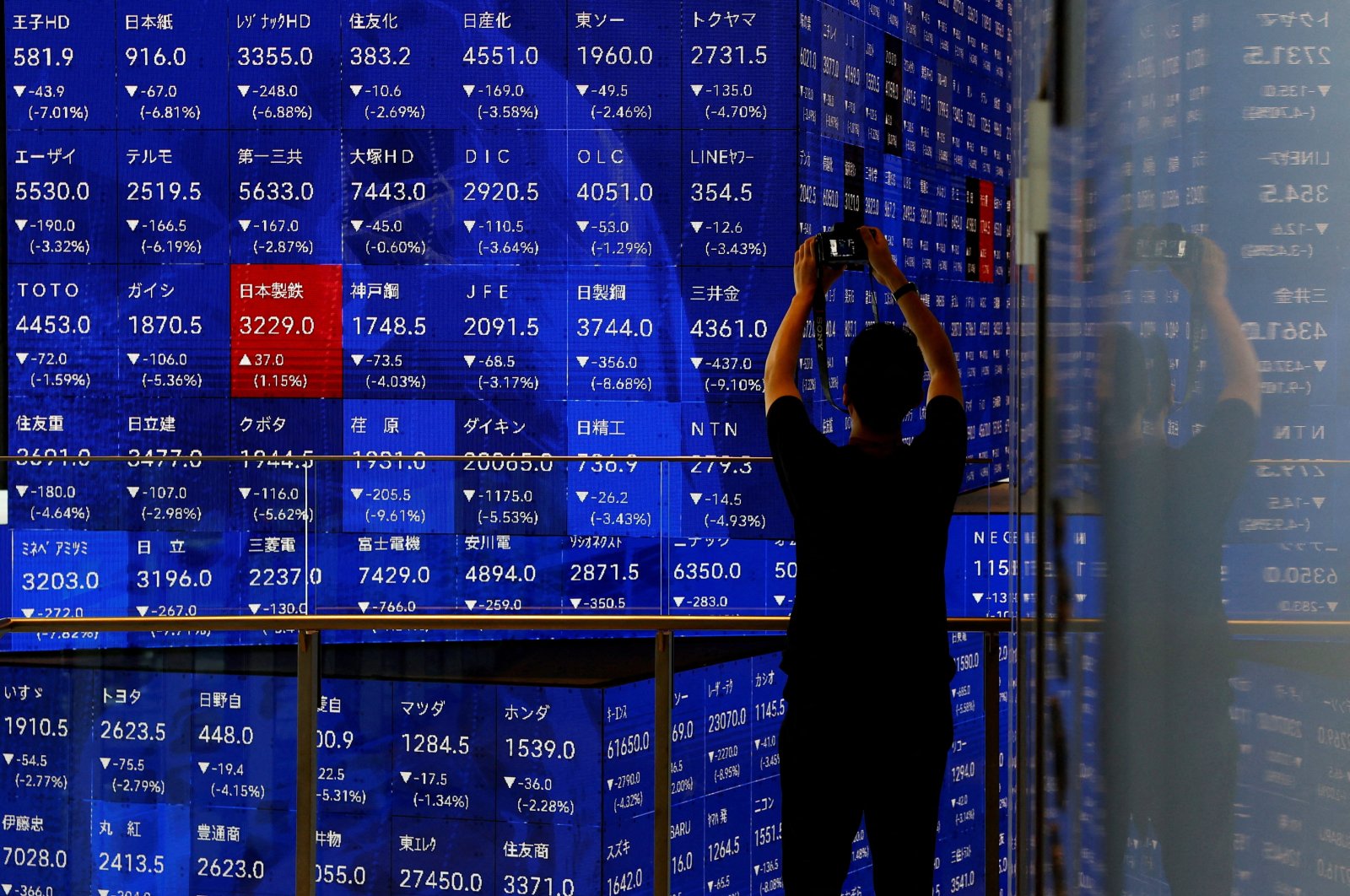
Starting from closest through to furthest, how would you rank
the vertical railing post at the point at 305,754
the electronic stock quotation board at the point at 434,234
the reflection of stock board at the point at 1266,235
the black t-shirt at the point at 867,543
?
the reflection of stock board at the point at 1266,235 < the black t-shirt at the point at 867,543 < the vertical railing post at the point at 305,754 < the electronic stock quotation board at the point at 434,234

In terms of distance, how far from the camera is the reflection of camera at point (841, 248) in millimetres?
1307

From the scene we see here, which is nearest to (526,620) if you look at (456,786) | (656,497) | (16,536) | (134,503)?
(656,497)

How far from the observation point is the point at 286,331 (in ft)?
17.0

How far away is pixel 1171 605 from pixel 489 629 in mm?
1433

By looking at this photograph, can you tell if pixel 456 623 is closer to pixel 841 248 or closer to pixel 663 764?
pixel 663 764

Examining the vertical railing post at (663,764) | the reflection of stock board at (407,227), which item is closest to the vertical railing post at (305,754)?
the vertical railing post at (663,764)

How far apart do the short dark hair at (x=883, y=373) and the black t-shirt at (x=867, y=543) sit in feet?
0.11

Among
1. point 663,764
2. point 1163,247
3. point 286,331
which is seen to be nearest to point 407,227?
point 286,331

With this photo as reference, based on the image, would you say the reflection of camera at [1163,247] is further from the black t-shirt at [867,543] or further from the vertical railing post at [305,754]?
the vertical railing post at [305,754]

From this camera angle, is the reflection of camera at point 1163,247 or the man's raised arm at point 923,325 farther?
the man's raised arm at point 923,325

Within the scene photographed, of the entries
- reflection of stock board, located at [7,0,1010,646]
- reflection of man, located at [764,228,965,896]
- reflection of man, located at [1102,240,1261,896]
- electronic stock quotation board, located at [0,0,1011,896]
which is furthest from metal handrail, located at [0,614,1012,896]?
reflection of stock board, located at [7,0,1010,646]

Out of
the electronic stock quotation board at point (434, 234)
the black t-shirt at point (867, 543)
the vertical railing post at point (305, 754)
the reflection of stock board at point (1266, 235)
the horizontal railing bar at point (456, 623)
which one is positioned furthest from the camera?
the electronic stock quotation board at point (434, 234)

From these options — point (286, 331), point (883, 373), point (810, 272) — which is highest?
point (286, 331)

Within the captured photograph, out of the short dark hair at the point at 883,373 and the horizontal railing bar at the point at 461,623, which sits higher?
the short dark hair at the point at 883,373
